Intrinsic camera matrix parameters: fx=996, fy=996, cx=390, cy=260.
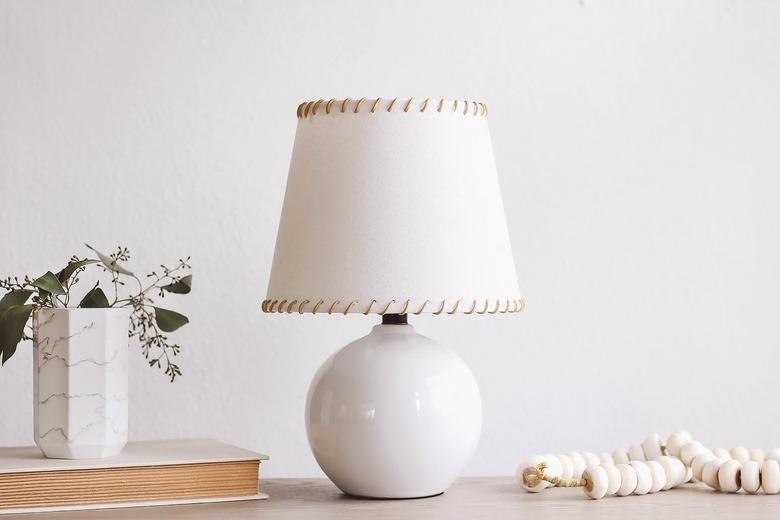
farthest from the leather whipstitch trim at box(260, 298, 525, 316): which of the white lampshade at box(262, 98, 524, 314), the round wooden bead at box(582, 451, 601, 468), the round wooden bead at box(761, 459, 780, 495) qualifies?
the round wooden bead at box(761, 459, 780, 495)

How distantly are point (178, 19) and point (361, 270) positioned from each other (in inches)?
25.9

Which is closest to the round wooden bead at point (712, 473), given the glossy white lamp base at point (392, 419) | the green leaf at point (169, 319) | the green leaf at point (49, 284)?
the glossy white lamp base at point (392, 419)

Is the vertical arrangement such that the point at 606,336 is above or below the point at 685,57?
below

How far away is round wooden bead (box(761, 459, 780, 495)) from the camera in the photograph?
124 centimetres

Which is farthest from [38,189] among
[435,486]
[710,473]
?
[710,473]

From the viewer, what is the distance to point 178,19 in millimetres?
Result: 1559

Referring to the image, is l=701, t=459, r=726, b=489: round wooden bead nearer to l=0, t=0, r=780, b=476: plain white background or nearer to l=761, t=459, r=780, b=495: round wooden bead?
l=761, t=459, r=780, b=495: round wooden bead

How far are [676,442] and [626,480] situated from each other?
0.15 metres

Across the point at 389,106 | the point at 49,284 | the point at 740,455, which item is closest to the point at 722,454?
the point at 740,455

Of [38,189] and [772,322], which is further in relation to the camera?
[772,322]

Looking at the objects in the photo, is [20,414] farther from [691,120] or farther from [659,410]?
[691,120]

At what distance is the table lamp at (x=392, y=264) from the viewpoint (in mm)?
1123

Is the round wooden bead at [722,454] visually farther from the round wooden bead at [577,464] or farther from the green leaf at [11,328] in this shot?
the green leaf at [11,328]

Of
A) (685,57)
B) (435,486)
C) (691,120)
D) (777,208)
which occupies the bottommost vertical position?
(435,486)
